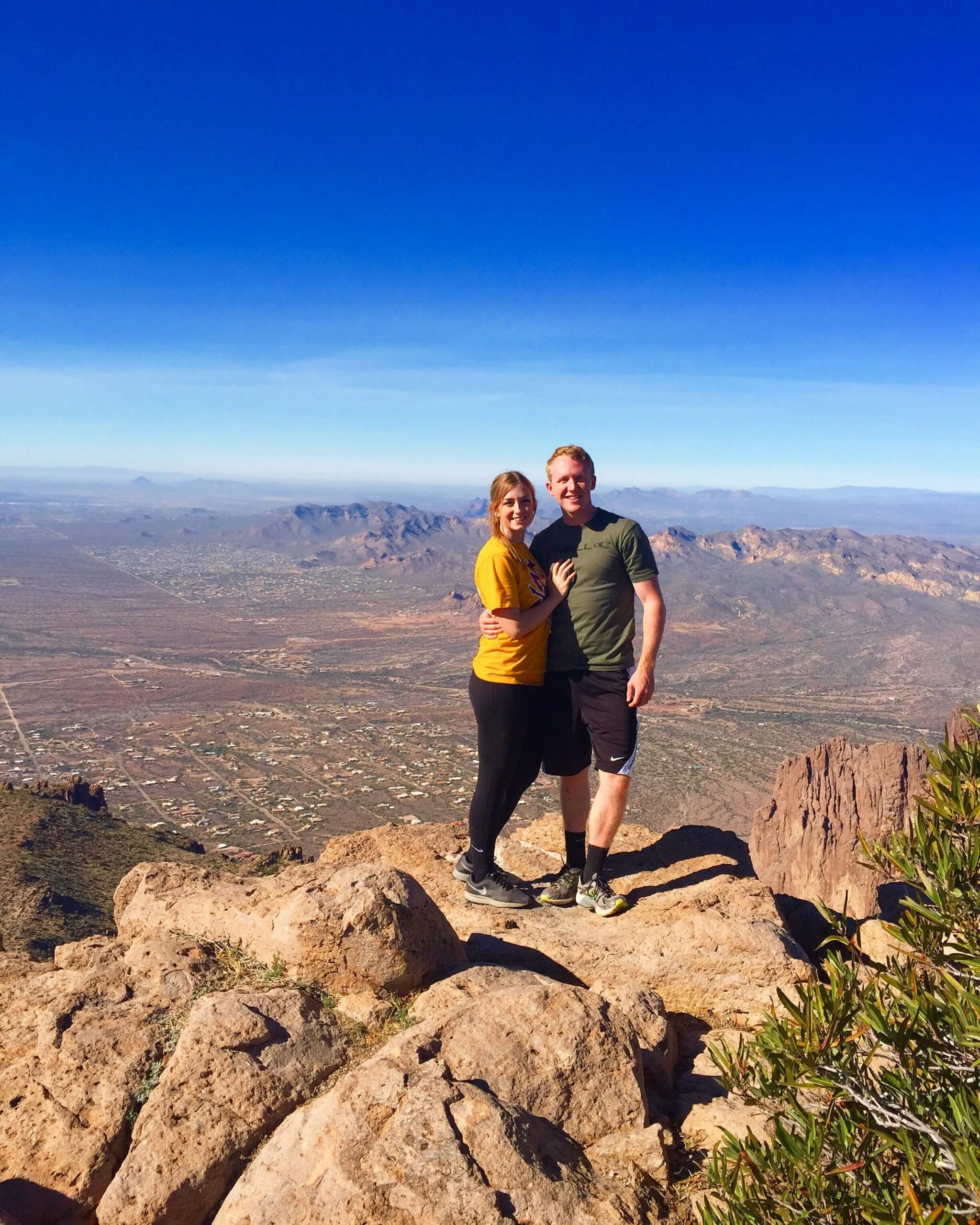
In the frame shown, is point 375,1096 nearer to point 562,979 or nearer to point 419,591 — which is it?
point 562,979

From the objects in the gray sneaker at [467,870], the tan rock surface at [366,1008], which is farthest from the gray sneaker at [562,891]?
the tan rock surface at [366,1008]

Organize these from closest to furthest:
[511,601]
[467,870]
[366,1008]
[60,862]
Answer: [366,1008], [511,601], [467,870], [60,862]

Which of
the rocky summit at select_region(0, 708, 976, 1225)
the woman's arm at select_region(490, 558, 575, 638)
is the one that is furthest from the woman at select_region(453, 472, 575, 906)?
the rocky summit at select_region(0, 708, 976, 1225)

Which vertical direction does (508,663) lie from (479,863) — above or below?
above

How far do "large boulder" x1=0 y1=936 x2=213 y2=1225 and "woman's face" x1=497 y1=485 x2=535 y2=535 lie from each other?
3271 millimetres

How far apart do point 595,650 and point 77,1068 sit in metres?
3.87

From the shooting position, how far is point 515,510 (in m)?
5.28

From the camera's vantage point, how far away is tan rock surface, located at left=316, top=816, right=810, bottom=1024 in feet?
17.0

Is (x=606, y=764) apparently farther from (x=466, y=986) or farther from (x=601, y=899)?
(x=466, y=986)

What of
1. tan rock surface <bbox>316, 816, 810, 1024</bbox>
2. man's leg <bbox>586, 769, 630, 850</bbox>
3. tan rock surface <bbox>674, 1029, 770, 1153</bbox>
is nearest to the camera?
tan rock surface <bbox>674, 1029, 770, 1153</bbox>

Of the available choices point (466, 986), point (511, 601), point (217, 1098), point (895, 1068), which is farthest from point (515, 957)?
point (895, 1068)

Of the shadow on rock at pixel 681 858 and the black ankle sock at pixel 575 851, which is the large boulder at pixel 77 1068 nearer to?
the black ankle sock at pixel 575 851

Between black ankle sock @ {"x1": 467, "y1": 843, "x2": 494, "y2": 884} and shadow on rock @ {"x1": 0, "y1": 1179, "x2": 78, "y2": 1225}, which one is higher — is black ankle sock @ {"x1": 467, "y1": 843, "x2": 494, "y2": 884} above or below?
above

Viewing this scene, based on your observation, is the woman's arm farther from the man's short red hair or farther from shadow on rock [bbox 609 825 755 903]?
shadow on rock [bbox 609 825 755 903]
